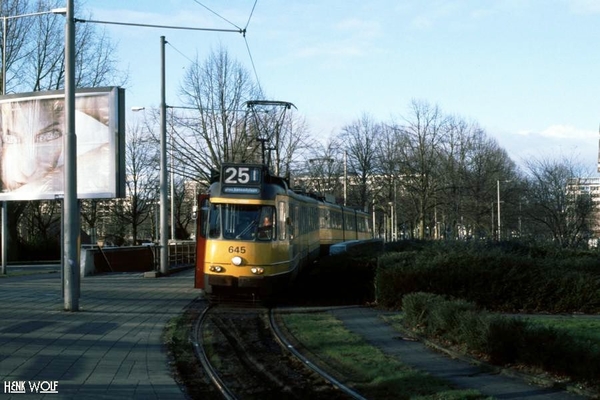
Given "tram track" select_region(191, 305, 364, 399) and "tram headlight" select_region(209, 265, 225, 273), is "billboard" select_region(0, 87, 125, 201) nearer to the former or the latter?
"tram headlight" select_region(209, 265, 225, 273)

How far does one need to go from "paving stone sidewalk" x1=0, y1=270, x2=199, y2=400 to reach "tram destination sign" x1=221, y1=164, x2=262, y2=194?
10.5 ft

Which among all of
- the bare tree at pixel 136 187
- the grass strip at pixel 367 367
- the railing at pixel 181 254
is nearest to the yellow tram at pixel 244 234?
the grass strip at pixel 367 367

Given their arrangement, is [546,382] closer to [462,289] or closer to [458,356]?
[458,356]

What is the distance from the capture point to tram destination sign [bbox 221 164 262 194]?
17.9 m

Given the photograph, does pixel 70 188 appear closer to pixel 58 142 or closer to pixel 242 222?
pixel 58 142

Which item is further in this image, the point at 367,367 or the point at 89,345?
the point at 89,345

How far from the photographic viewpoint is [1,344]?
448 inches

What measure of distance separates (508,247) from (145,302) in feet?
34.2

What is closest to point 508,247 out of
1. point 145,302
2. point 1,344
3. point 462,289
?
point 462,289

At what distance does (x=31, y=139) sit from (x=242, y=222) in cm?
608

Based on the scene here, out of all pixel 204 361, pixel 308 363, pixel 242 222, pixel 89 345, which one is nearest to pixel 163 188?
pixel 242 222

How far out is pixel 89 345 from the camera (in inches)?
461

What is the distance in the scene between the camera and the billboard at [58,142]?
18406 mm

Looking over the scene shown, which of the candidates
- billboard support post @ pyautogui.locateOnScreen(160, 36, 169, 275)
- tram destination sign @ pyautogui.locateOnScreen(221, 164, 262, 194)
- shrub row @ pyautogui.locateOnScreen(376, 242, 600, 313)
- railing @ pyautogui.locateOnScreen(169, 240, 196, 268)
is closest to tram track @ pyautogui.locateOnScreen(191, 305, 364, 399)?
tram destination sign @ pyautogui.locateOnScreen(221, 164, 262, 194)
